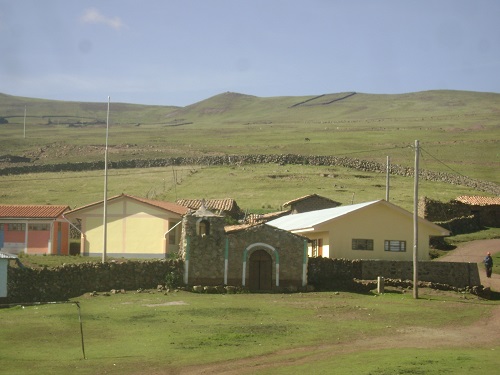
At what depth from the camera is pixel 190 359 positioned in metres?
24.2

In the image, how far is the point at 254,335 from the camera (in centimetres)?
2817

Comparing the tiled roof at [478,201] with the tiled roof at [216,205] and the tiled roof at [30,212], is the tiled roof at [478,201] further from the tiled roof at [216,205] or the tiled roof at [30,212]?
the tiled roof at [30,212]

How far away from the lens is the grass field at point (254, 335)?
23000 mm

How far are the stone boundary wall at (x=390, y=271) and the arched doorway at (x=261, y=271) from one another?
82.2 inches

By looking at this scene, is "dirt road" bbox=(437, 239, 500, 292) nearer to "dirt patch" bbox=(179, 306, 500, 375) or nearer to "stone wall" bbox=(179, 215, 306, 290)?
"stone wall" bbox=(179, 215, 306, 290)

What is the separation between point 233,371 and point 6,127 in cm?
17695

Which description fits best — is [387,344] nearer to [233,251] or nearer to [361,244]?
[233,251]

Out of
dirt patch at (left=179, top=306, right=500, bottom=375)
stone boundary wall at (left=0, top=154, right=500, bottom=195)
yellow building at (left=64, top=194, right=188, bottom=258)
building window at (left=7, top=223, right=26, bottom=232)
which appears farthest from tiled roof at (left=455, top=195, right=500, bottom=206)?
dirt patch at (left=179, top=306, right=500, bottom=375)

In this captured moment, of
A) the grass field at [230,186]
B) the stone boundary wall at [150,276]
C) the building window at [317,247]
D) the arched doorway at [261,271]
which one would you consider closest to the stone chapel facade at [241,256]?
the arched doorway at [261,271]

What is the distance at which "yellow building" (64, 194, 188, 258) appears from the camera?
5059 centimetres

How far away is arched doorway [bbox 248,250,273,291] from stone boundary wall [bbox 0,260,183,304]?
12.0ft

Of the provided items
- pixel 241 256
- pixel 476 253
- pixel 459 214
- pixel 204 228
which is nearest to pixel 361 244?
pixel 241 256

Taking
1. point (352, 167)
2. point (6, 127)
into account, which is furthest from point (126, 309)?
point (6, 127)

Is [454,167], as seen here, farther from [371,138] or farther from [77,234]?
[77,234]
